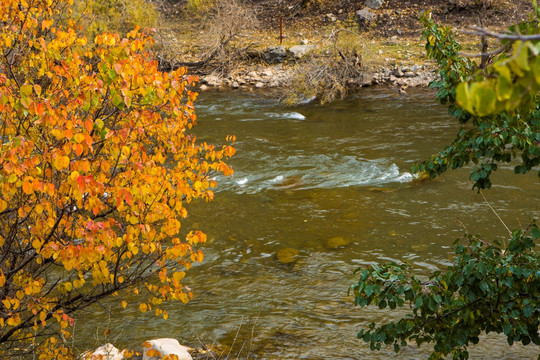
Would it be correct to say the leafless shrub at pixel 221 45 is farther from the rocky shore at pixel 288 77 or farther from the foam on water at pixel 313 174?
the foam on water at pixel 313 174

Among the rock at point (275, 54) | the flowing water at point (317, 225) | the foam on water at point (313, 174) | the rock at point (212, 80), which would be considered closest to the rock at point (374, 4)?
the rock at point (275, 54)

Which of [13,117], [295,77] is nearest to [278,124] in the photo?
[295,77]

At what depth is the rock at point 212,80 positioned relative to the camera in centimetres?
2009

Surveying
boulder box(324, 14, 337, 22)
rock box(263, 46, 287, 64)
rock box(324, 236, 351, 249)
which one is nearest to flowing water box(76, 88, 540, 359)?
rock box(324, 236, 351, 249)

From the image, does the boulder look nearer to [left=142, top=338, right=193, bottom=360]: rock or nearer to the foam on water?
the foam on water

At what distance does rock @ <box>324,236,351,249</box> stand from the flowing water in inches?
1.3

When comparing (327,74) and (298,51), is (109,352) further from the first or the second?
(298,51)

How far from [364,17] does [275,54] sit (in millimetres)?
4054

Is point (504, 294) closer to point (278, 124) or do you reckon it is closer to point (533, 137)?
point (533, 137)

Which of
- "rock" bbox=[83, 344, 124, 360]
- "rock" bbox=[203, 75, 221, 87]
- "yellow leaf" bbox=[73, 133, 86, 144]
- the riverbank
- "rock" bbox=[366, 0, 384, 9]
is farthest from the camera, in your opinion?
"rock" bbox=[366, 0, 384, 9]

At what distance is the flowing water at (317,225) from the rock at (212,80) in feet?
14.8

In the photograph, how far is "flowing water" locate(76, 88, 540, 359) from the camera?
274 inches

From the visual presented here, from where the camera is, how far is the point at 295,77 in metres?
17.5

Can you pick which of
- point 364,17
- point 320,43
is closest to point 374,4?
point 364,17
